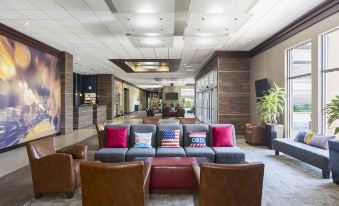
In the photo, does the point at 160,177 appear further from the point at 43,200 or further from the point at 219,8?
the point at 219,8

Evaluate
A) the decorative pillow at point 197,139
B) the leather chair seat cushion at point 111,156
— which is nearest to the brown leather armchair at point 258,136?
the decorative pillow at point 197,139

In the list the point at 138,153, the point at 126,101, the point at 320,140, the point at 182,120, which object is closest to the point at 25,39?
the point at 182,120

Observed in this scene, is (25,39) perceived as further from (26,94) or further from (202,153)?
(202,153)

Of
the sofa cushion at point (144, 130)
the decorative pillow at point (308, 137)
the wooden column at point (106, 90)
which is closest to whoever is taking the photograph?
the sofa cushion at point (144, 130)

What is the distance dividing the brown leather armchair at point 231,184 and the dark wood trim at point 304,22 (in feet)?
14.7

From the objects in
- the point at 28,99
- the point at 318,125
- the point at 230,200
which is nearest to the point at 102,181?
the point at 230,200

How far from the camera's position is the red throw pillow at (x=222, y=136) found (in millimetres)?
5387

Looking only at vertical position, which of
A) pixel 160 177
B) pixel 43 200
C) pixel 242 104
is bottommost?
pixel 43 200

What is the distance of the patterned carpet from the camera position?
356 cm

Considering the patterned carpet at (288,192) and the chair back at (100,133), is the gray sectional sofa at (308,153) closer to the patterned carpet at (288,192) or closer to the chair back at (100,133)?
the patterned carpet at (288,192)

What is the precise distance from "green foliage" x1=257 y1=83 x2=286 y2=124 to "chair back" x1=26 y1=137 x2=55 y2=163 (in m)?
6.08

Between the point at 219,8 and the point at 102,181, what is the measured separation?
148 inches

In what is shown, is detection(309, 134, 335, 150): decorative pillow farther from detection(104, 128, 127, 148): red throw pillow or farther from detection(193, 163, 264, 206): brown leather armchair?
detection(104, 128, 127, 148): red throw pillow

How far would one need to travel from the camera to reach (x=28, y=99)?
8.09m
